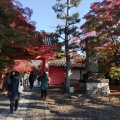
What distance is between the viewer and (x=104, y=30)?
55.8 ft

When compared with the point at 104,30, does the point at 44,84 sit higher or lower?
lower

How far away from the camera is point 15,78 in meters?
9.66

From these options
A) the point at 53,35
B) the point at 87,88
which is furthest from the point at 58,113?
the point at 53,35

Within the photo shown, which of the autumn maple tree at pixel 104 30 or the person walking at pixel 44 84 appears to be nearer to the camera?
the person walking at pixel 44 84

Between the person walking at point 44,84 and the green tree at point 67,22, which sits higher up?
the green tree at point 67,22

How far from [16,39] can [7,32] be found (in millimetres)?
499

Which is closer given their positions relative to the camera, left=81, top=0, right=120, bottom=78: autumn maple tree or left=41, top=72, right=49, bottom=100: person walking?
left=41, top=72, right=49, bottom=100: person walking

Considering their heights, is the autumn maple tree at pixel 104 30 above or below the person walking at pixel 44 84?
above

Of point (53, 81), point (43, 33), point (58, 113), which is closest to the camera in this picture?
point (58, 113)

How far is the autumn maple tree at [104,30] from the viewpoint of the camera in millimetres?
16400

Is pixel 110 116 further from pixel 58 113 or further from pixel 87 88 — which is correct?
pixel 87 88

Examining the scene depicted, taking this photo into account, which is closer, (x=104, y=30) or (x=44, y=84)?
(x=44, y=84)

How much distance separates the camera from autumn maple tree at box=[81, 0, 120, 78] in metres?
16.4

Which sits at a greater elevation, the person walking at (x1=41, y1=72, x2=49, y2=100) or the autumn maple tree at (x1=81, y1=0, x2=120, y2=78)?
the autumn maple tree at (x1=81, y1=0, x2=120, y2=78)
